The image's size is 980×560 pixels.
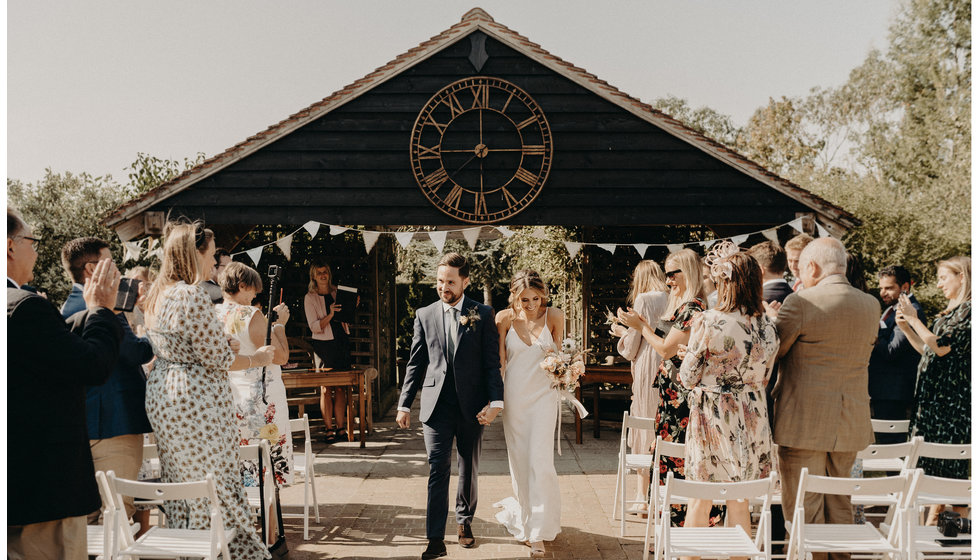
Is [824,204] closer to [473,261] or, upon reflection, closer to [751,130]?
[473,261]

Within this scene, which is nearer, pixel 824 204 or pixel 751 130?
pixel 824 204

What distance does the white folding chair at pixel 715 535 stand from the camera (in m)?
3.27

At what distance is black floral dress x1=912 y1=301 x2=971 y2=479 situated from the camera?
16.8 feet

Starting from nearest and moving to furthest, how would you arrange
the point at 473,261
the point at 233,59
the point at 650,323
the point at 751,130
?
the point at 650,323 → the point at 233,59 → the point at 473,261 → the point at 751,130

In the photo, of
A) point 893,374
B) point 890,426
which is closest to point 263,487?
point 890,426

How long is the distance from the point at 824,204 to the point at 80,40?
34.7 feet

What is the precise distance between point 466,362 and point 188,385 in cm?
175

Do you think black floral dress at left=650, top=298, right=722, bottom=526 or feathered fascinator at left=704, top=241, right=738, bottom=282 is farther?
black floral dress at left=650, top=298, right=722, bottom=526

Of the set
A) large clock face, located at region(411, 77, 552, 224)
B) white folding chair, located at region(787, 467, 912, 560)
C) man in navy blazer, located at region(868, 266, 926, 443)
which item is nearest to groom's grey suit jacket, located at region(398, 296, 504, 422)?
white folding chair, located at region(787, 467, 912, 560)

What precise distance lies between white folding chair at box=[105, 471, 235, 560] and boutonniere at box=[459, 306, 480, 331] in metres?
1.94

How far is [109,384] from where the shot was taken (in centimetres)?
400

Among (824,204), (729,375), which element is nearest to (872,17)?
(824,204)

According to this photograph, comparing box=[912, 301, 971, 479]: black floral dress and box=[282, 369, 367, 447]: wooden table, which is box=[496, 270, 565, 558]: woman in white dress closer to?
box=[912, 301, 971, 479]: black floral dress

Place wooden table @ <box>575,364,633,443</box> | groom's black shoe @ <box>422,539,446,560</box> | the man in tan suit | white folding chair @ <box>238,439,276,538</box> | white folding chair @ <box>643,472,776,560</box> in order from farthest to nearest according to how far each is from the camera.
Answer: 1. wooden table @ <box>575,364,633,443</box>
2. groom's black shoe @ <box>422,539,446,560</box>
3. white folding chair @ <box>238,439,276,538</box>
4. the man in tan suit
5. white folding chair @ <box>643,472,776,560</box>
